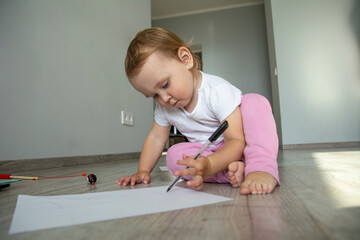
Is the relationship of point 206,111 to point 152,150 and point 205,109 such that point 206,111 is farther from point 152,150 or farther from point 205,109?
point 152,150

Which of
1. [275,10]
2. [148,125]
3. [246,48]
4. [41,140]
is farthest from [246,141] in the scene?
[246,48]

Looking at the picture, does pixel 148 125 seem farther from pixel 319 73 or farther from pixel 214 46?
pixel 214 46

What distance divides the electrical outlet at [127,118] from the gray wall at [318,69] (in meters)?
1.68

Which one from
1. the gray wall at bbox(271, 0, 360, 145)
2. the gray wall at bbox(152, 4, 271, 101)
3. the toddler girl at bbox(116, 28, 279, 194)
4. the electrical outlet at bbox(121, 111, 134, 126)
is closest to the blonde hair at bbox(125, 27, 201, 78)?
the toddler girl at bbox(116, 28, 279, 194)

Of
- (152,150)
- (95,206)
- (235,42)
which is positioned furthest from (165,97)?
(235,42)

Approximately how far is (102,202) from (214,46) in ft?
13.0

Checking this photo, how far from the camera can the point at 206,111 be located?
0.85m

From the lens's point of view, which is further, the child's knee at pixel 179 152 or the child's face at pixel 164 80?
the child's knee at pixel 179 152

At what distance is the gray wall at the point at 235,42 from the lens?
13.2ft

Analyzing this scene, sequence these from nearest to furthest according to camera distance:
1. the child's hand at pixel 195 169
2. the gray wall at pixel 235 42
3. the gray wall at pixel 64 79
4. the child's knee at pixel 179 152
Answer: the child's hand at pixel 195 169 → the child's knee at pixel 179 152 → the gray wall at pixel 64 79 → the gray wall at pixel 235 42

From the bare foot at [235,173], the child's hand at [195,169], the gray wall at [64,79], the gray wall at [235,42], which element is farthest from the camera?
the gray wall at [235,42]

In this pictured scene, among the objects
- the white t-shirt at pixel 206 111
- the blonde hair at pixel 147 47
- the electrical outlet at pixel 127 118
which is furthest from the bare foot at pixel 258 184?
the electrical outlet at pixel 127 118

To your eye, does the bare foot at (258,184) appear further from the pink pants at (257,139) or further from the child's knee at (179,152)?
the child's knee at (179,152)

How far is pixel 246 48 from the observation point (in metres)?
4.09
